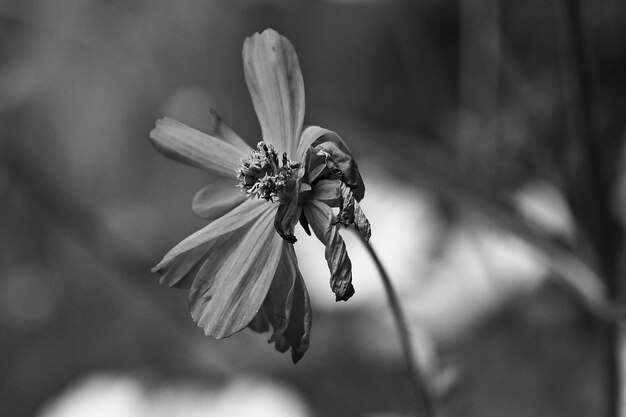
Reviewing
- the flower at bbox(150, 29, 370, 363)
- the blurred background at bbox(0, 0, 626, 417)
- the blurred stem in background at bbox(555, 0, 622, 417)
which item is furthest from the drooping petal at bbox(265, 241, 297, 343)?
the blurred stem in background at bbox(555, 0, 622, 417)

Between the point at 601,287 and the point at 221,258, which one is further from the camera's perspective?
the point at 601,287

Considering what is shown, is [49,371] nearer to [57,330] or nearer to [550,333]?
[57,330]

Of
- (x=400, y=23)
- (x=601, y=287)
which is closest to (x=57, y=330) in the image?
(x=400, y=23)

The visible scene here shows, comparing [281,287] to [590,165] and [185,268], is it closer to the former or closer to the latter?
[185,268]

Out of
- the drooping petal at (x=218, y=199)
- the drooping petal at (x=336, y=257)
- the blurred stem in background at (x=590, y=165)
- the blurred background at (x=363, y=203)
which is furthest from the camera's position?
the blurred background at (x=363, y=203)

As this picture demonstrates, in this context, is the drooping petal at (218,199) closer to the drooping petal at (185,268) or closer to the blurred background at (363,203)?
the drooping petal at (185,268)

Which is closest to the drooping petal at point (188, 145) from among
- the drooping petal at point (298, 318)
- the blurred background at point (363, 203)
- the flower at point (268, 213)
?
the flower at point (268, 213)

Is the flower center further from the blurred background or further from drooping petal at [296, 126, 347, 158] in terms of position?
the blurred background

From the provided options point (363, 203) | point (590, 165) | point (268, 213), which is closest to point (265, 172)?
point (268, 213)
